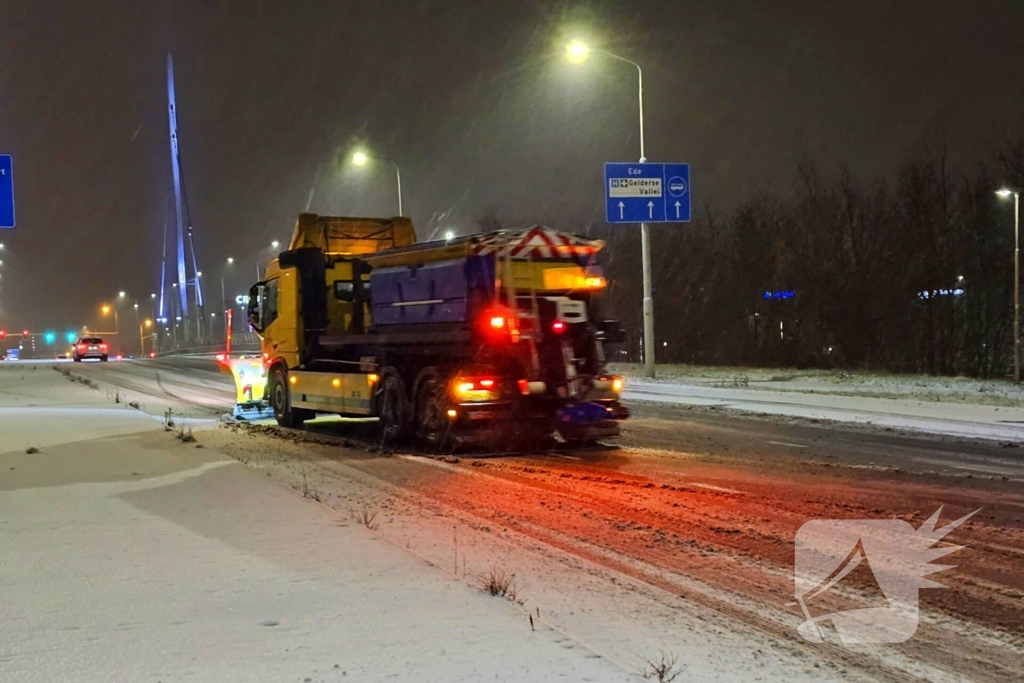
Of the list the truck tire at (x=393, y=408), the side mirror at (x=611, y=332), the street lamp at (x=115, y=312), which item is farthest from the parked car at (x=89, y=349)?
the street lamp at (x=115, y=312)

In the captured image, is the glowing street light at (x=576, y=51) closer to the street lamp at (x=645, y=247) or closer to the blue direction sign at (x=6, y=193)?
the street lamp at (x=645, y=247)

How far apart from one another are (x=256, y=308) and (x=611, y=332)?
8.76m

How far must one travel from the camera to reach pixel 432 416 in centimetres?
1395

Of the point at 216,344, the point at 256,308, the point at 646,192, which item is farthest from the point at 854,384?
the point at 216,344

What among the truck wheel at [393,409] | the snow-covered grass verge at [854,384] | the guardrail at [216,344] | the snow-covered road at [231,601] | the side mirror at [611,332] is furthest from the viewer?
the guardrail at [216,344]

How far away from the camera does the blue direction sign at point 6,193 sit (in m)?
19.3

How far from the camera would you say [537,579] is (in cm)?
635

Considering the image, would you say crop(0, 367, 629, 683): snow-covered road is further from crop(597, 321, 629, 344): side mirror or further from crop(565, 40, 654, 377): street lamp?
crop(565, 40, 654, 377): street lamp

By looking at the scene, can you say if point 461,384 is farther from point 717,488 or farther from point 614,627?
point 614,627

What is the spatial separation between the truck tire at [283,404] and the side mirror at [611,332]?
683cm

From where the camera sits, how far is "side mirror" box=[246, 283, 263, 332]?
19219mm

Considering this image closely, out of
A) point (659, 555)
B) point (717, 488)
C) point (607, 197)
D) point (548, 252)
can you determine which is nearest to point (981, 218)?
point (607, 197)

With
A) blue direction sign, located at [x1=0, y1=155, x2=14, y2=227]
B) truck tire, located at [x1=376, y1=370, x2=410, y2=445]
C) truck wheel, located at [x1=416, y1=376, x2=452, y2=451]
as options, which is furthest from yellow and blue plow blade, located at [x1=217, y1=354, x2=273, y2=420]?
truck wheel, located at [x1=416, y1=376, x2=452, y2=451]

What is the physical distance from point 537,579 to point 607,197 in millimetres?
21884
